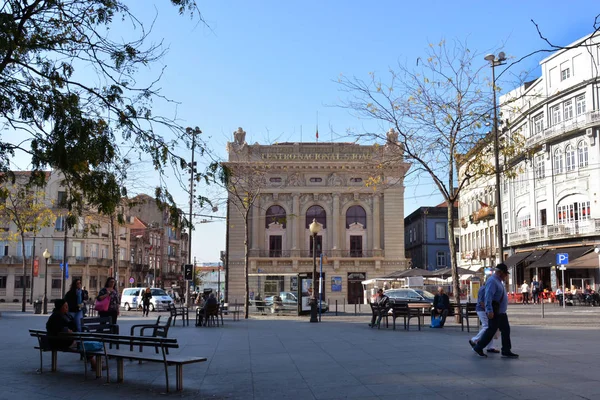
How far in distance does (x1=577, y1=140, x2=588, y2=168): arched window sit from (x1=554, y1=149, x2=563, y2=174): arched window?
70.7 inches

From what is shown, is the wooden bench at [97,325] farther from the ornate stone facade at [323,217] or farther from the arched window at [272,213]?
the arched window at [272,213]

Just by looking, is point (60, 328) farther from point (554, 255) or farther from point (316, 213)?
point (316, 213)

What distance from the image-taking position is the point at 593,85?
1608 inches

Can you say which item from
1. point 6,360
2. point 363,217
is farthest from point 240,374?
point 363,217

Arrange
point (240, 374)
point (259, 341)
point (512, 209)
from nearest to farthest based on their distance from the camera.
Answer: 1. point (240, 374)
2. point (259, 341)
3. point (512, 209)

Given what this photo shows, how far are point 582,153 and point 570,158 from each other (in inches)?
43.9

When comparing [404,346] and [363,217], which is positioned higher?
[363,217]

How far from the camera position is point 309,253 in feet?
197

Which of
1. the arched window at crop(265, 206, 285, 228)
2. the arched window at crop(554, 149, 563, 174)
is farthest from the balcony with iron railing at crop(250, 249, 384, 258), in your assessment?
the arched window at crop(554, 149, 563, 174)

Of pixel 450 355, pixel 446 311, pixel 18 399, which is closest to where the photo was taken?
pixel 18 399

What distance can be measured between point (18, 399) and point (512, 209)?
162 feet

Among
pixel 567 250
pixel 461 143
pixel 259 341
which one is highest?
pixel 461 143

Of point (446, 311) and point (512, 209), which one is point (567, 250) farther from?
point (446, 311)

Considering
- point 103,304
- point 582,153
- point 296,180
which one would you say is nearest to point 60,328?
point 103,304
